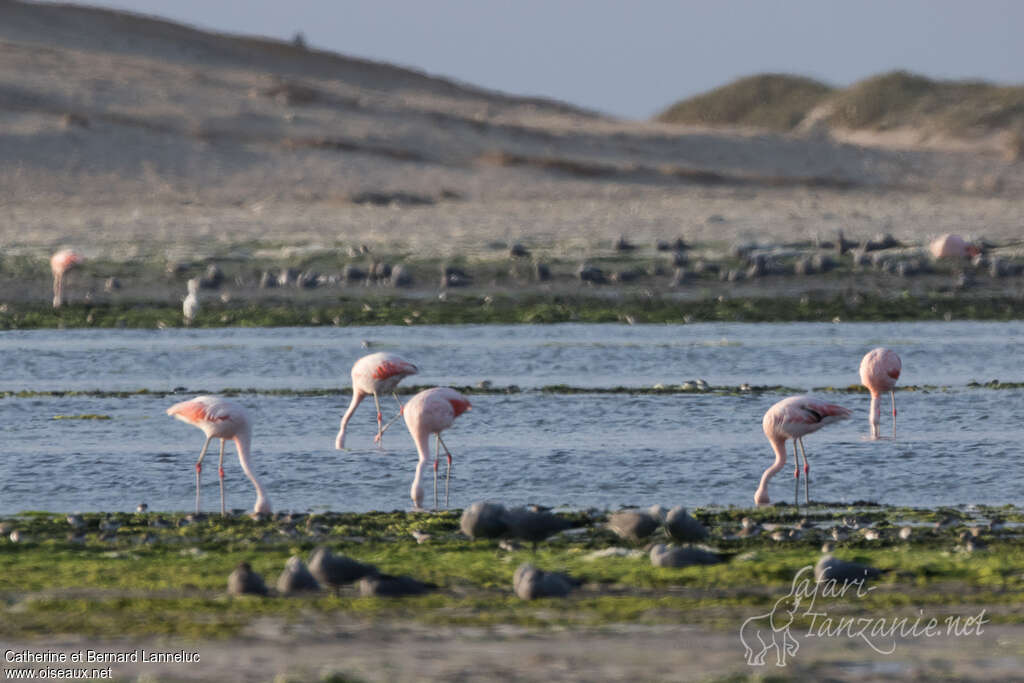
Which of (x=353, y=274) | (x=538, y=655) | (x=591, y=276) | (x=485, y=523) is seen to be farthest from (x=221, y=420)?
(x=591, y=276)

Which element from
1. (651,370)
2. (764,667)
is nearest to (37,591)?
(764,667)

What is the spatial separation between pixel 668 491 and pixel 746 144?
38917 millimetres

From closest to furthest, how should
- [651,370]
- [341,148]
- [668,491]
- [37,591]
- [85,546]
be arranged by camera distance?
[37,591]
[85,546]
[668,491]
[651,370]
[341,148]

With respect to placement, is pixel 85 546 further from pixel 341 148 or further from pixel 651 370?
pixel 341 148

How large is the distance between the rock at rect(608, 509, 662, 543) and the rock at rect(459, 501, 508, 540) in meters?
0.63

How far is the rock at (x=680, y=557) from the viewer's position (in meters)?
8.20

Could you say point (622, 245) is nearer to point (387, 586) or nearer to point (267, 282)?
point (267, 282)

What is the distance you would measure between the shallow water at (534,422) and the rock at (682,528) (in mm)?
1452

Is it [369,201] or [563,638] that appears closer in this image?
[563,638]

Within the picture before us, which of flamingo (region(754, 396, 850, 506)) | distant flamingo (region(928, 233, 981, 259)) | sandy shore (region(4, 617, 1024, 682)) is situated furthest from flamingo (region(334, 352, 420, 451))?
distant flamingo (region(928, 233, 981, 259))

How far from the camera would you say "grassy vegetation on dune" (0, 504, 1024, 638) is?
287 inches

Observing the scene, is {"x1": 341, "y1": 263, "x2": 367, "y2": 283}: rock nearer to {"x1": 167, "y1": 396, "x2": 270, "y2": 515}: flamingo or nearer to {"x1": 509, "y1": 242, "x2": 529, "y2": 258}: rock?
{"x1": 509, "y1": 242, "x2": 529, "y2": 258}: rock

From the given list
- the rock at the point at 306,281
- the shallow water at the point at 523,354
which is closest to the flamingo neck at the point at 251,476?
the shallow water at the point at 523,354

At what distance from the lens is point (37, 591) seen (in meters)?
7.86
